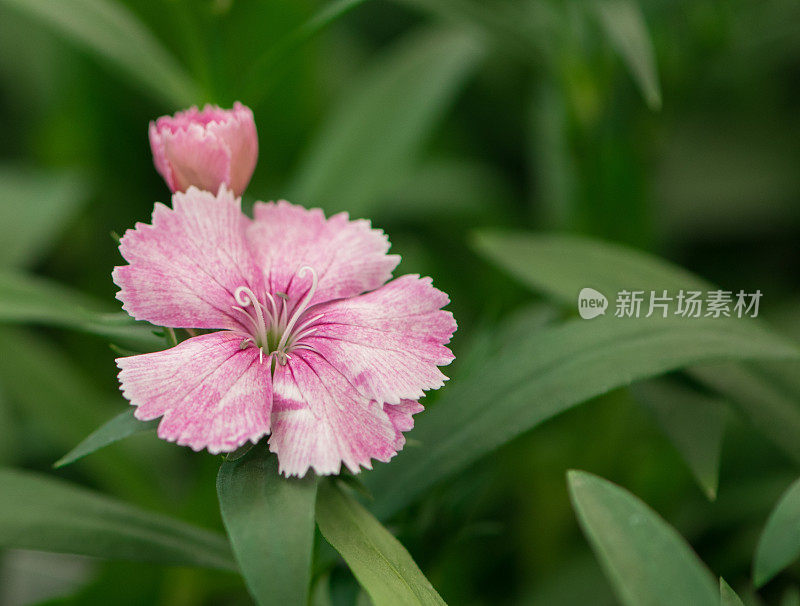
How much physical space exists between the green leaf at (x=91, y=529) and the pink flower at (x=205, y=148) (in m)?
0.31

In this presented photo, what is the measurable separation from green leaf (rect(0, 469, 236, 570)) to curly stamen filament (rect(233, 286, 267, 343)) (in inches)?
8.5

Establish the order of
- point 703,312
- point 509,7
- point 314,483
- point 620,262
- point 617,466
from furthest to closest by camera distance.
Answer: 1. point 509,7
2. point 617,466
3. point 620,262
4. point 703,312
5. point 314,483

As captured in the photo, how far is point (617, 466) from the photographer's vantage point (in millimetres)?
1260

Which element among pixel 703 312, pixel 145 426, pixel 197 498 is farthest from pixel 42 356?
pixel 703 312

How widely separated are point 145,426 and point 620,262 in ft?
2.02

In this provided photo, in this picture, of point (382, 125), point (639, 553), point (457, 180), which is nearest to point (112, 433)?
point (639, 553)

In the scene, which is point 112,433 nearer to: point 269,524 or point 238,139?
point 269,524

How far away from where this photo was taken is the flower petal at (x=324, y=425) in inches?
24.0

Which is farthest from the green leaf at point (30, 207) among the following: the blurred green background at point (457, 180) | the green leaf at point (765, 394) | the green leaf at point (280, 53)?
the green leaf at point (765, 394)

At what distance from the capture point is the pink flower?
28.5 inches

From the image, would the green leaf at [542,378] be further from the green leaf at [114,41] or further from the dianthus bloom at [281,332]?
the green leaf at [114,41]

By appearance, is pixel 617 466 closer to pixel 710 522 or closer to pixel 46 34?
pixel 710 522

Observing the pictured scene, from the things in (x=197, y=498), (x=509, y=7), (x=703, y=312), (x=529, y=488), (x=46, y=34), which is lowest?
(x=197, y=498)

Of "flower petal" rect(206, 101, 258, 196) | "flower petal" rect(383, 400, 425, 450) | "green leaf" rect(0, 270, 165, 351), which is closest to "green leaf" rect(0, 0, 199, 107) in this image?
"green leaf" rect(0, 270, 165, 351)
